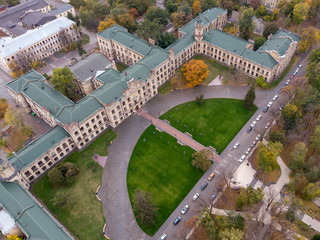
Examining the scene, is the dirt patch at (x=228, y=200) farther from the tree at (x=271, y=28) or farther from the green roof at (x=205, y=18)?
the tree at (x=271, y=28)

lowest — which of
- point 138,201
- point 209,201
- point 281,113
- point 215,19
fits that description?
point 209,201

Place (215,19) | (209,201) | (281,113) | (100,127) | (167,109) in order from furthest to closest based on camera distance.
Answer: (215,19) < (167,109) < (100,127) < (281,113) < (209,201)

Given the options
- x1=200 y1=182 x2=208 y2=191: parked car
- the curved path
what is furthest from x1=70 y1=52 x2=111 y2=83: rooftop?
x1=200 y1=182 x2=208 y2=191: parked car

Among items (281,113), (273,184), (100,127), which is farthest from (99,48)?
(273,184)

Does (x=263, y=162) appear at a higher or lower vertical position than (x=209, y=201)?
higher

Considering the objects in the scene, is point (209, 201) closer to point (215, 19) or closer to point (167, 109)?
point (167, 109)

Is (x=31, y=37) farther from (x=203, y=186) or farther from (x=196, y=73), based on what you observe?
(x=203, y=186)

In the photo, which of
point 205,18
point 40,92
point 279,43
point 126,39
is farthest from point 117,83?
point 279,43
